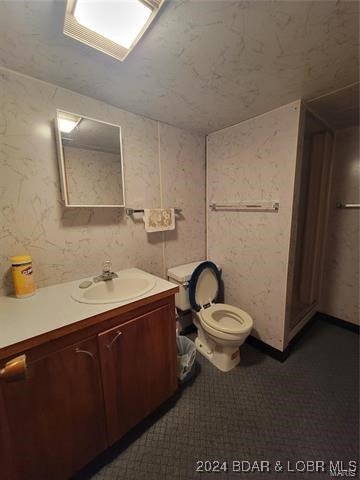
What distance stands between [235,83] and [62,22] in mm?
899

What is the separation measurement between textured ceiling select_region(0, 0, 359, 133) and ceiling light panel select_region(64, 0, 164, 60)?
0.14ft

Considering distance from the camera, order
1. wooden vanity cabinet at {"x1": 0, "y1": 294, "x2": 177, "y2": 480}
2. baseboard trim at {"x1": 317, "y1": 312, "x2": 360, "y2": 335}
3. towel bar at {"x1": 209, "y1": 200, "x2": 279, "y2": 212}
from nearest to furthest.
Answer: wooden vanity cabinet at {"x1": 0, "y1": 294, "x2": 177, "y2": 480}
towel bar at {"x1": 209, "y1": 200, "x2": 279, "y2": 212}
baseboard trim at {"x1": 317, "y1": 312, "x2": 360, "y2": 335}

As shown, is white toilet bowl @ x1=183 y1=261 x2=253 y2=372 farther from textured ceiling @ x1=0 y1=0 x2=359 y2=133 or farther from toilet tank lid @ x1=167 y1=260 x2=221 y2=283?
textured ceiling @ x1=0 y1=0 x2=359 y2=133

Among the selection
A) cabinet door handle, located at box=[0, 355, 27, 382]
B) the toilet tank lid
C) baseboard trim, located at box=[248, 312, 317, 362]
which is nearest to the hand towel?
the toilet tank lid

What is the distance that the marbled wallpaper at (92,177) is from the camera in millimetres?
1223

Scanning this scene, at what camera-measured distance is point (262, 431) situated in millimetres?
1151

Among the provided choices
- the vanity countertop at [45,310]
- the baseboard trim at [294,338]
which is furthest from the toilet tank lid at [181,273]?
the baseboard trim at [294,338]

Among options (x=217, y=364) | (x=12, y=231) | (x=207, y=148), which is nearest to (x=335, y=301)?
(x=217, y=364)

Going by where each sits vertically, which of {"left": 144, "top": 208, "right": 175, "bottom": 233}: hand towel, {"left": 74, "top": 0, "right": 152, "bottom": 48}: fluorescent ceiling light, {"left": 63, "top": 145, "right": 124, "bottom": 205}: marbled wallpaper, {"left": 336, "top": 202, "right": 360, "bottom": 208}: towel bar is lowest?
{"left": 144, "top": 208, "right": 175, "bottom": 233}: hand towel

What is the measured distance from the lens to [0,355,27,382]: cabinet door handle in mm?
629

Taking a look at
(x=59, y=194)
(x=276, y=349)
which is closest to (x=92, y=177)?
(x=59, y=194)

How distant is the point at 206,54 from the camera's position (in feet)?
3.10

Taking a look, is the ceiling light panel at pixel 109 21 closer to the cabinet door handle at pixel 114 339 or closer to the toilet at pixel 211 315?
the cabinet door handle at pixel 114 339

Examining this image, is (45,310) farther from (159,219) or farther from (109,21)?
(109,21)
